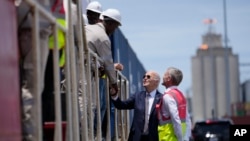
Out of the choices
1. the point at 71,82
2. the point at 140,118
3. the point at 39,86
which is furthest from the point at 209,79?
the point at 39,86

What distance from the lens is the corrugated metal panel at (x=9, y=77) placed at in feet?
15.2

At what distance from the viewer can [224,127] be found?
30875 mm

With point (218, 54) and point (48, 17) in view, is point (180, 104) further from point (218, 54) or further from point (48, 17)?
point (218, 54)

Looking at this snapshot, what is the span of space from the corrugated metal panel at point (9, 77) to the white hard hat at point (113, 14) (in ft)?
17.3

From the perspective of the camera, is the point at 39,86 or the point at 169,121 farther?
the point at 169,121

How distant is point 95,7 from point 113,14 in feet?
0.86

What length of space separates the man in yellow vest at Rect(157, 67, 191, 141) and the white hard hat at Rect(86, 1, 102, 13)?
1141 millimetres

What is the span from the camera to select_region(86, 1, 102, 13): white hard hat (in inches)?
407

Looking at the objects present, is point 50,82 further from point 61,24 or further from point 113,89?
point 113,89

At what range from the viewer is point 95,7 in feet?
34.0

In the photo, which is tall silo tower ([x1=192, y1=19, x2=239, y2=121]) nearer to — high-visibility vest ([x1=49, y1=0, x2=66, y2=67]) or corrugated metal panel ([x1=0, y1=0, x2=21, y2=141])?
high-visibility vest ([x1=49, y1=0, x2=66, y2=67])

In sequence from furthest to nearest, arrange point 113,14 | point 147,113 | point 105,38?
1. point 147,113
2. point 113,14
3. point 105,38

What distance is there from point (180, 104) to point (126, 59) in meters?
6.70

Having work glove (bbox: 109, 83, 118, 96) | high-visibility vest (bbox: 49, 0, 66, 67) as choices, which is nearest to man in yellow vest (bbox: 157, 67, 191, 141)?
work glove (bbox: 109, 83, 118, 96)
